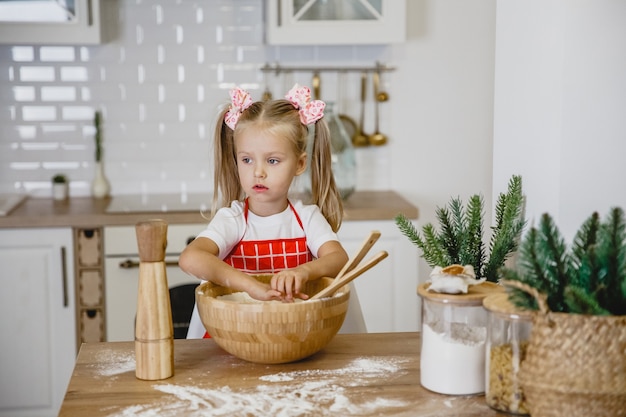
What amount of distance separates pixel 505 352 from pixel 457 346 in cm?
10

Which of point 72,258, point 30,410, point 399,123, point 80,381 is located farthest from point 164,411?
point 399,123

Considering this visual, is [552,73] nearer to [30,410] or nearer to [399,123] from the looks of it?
[399,123]

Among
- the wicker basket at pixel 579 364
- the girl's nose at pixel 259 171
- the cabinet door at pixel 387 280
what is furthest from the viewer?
the cabinet door at pixel 387 280

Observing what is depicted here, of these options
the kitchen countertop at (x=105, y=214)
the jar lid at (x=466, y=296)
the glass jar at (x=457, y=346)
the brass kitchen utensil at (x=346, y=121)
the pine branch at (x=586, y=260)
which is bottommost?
the kitchen countertop at (x=105, y=214)

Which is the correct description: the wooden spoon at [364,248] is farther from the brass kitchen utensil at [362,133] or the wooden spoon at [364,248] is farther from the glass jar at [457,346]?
the brass kitchen utensil at [362,133]

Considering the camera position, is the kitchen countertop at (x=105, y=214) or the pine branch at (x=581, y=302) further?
the kitchen countertop at (x=105, y=214)

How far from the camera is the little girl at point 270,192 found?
1.86 metres

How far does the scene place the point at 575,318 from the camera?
3.74 feet

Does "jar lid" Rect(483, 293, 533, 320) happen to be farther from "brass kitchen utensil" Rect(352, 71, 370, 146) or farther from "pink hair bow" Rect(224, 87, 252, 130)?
"brass kitchen utensil" Rect(352, 71, 370, 146)

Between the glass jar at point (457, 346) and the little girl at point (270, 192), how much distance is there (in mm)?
429

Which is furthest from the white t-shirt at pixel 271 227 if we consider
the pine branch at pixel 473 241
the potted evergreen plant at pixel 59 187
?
the potted evergreen plant at pixel 59 187

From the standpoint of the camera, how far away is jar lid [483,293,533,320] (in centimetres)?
121

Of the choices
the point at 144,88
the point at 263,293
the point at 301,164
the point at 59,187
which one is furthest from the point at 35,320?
the point at 263,293

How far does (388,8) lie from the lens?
137 inches
